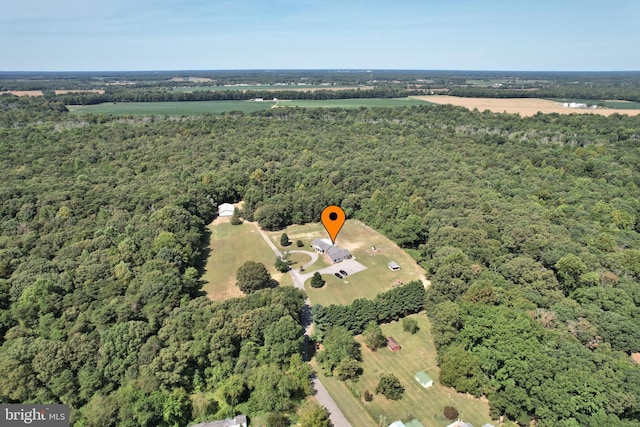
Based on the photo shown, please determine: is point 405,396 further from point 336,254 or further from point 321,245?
point 321,245

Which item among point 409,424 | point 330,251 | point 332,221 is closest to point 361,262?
point 330,251

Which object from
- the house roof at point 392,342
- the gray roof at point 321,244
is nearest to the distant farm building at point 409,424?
the house roof at point 392,342

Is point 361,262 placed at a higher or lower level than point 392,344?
higher

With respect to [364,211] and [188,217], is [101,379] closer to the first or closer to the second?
[188,217]

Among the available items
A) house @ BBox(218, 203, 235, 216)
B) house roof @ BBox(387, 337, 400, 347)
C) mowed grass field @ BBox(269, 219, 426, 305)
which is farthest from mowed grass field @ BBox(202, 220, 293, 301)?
house roof @ BBox(387, 337, 400, 347)

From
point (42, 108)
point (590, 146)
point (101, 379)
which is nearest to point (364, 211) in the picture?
point (101, 379)
